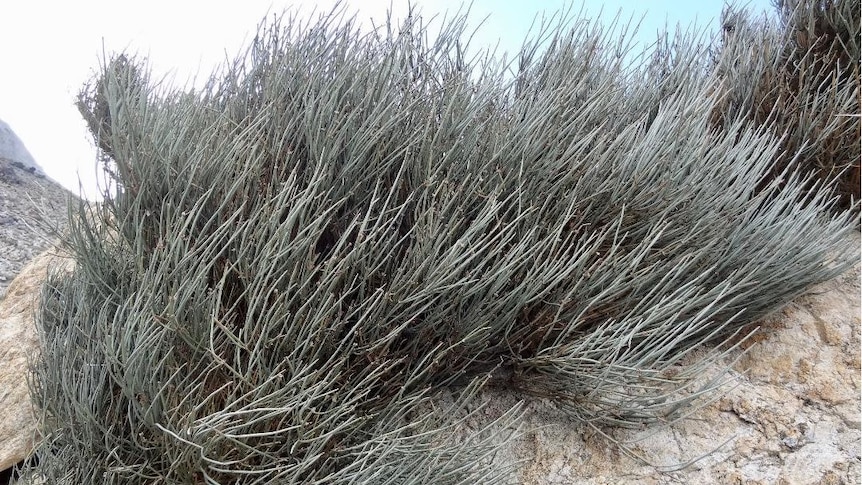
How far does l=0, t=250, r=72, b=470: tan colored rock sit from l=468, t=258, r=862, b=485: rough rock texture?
1.67m

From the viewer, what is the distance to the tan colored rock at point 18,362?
215cm

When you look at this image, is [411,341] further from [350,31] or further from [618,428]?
[350,31]

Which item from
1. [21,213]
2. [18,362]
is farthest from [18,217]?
[18,362]

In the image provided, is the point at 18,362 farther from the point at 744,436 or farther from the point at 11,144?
the point at 11,144

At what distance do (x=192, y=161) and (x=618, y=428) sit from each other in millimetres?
1706

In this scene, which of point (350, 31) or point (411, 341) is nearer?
point (411, 341)

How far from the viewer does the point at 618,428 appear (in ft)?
6.75

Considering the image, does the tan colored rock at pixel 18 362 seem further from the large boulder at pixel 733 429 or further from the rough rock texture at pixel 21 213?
the rough rock texture at pixel 21 213

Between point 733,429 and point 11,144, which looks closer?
point 733,429

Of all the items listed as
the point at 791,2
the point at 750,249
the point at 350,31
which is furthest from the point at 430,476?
the point at 791,2

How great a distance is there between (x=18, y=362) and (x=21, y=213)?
3.60m

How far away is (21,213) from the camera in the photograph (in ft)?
17.2

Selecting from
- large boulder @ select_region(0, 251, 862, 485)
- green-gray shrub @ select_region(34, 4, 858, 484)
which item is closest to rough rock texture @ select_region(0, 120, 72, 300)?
green-gray shrub @ select_region(34, 4, 858, 484)

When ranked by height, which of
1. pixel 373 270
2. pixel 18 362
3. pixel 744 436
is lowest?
pixel 18 362
